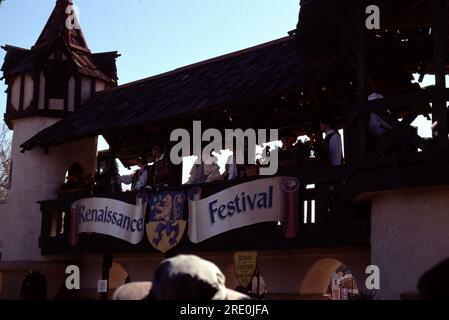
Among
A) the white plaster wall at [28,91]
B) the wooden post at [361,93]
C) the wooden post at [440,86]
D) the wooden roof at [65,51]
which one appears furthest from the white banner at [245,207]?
the wooden roof at [65,51]

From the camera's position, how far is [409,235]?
10539mm

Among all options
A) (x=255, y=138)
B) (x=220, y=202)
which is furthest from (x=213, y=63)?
(x=220, y=202)

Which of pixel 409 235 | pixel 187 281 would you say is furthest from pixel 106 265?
pixel 187 281

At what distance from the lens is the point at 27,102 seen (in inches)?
885

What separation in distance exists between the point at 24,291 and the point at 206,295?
265 cm

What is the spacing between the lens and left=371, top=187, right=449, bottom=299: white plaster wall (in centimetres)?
1023

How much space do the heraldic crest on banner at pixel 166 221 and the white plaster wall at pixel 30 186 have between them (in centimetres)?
585

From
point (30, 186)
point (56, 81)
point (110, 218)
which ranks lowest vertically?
point (110, 218)

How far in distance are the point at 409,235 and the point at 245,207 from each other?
4.52 m

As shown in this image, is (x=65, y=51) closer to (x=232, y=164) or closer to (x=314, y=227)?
(x=232, y=164)

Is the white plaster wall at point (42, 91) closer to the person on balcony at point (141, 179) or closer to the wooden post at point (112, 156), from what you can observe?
the wooden post at point (112, 156)

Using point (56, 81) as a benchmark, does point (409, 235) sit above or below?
below

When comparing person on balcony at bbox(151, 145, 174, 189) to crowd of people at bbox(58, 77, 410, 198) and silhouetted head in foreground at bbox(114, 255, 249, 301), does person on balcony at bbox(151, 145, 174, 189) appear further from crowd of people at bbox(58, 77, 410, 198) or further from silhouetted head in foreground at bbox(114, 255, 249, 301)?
silhouetted head in foreground at bbox(114, 255, 249, 301)

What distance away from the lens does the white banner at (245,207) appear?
1371cm
